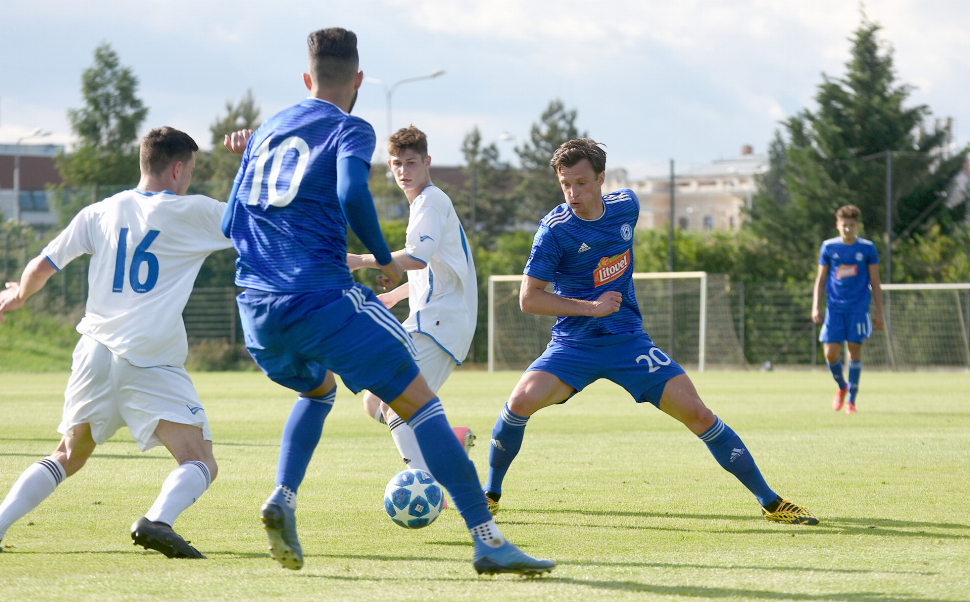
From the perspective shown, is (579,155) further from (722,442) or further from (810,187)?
(810,187)

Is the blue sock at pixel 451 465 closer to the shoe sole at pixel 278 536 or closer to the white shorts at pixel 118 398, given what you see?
the shoe sole at pixel 278 536

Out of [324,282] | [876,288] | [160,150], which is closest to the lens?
[324,282]

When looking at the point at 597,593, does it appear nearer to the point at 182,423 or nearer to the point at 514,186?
the point at 182,423

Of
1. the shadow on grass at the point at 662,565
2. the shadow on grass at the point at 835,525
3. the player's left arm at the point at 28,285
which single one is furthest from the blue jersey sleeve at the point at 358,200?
the shadow on grass at the point at 835,525

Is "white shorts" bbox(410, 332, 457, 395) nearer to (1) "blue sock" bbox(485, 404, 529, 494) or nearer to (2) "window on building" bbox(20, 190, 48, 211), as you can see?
(1) "blue sock" bbox(485, 404, 529, 494)

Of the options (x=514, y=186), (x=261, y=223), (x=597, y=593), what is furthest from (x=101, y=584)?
(x=514, y=186)

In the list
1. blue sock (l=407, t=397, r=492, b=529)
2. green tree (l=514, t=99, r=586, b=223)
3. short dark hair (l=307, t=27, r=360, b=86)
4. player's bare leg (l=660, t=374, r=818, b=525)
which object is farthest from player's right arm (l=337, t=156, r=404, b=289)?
green tree (l=514, t=99, r=586, b=223)

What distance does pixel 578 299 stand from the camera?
548 cm

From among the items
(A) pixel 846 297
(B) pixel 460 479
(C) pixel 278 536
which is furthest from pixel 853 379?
(C) pixel 278 536

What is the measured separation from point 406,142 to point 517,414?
161cm

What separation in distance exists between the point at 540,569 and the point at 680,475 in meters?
3.42

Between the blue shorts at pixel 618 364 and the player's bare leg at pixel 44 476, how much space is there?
232cm

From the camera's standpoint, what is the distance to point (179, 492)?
14.1ft

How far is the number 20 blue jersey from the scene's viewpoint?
12.5 feet
